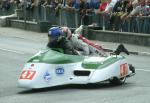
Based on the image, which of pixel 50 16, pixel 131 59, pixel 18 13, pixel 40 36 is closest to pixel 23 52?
pixel 131 59

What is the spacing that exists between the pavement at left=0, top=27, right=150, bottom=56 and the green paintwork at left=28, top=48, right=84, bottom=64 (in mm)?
10527

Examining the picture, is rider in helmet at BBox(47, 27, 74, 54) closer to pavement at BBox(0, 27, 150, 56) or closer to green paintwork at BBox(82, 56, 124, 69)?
green paintwork at BBox(82, 56, 124, 69)

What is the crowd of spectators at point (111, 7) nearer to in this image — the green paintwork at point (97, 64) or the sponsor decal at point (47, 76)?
the green paintwork at point (97, 64)

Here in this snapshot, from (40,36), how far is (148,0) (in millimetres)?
10582

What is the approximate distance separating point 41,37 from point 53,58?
1996 centimetres

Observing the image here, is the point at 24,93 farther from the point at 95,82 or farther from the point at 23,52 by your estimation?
the point at 23,52

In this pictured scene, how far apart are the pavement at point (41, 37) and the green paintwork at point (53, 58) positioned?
10527 millimetres

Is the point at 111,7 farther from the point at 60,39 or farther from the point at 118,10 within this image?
the point at 60,39

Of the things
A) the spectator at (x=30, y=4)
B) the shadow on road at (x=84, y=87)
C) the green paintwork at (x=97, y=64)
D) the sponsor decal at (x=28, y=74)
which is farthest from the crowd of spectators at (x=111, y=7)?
the sponsor decal at (x=28, y=74)

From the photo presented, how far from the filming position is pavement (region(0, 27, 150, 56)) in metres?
25.2

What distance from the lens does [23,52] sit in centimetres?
2477

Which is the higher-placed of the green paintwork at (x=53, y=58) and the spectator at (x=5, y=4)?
the green paintwork at (x=53, y=58)

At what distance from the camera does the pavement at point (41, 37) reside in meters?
25.2

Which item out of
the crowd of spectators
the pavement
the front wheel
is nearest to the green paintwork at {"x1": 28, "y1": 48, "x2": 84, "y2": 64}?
the front wheel
